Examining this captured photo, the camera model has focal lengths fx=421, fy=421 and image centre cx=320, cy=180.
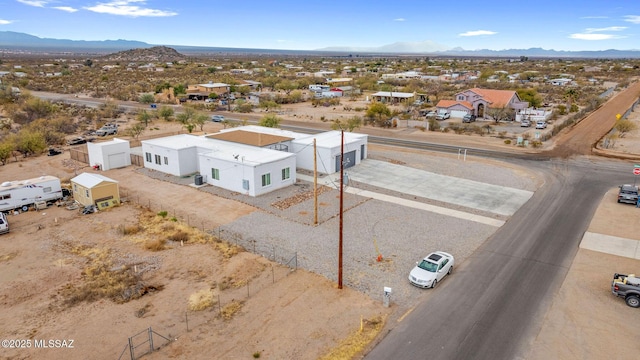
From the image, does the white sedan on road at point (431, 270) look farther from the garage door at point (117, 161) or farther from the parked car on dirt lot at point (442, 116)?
the parked car on dirt lot at point (442, 116)

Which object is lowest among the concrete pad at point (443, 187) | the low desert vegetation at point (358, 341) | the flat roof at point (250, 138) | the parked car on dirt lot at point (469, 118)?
the low desert vegetation at point (358, 341)

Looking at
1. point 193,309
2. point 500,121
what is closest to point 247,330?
point 193,309

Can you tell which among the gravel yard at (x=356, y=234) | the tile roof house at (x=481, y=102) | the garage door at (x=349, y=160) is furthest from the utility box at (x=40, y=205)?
the tile roof house at (x=481, y=102)

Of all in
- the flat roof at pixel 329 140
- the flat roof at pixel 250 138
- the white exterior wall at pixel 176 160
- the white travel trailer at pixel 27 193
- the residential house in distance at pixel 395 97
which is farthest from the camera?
the residential house in distance at pixel 395 97

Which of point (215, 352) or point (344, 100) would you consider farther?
point (344, 100)

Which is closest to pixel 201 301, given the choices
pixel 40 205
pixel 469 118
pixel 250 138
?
pixel 40 205

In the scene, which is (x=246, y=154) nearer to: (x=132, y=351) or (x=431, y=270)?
(x=431, y=270)

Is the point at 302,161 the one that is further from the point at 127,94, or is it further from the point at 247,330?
the point at 127,94
